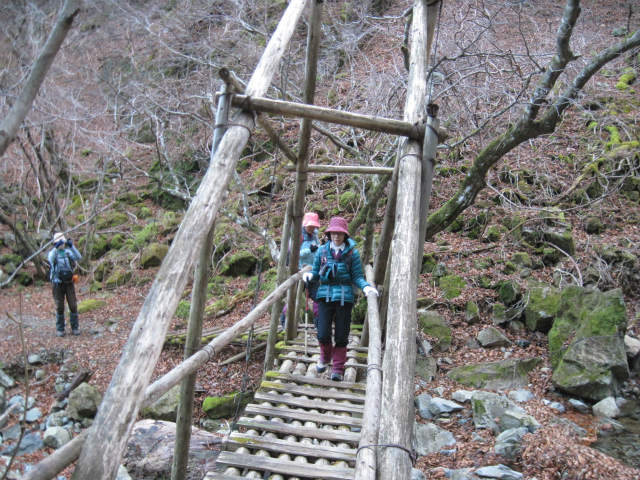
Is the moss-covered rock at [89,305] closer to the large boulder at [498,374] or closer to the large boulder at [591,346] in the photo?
the large boulder at [498,374]

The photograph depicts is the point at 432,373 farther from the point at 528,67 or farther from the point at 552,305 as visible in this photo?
the point at 528,67

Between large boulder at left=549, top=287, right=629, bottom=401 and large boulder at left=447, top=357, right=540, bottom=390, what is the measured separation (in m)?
0.31

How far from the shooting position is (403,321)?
76.6 inches

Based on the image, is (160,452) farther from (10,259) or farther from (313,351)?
(10,259)

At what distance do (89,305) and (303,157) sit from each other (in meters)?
7.50

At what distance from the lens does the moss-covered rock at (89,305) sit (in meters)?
9.46

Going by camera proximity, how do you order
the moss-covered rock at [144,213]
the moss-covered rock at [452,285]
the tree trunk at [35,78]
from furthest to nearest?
the moss-covered rock at [144,213], the moss-covered rock at [452,285], the tree trunk at [35,78]

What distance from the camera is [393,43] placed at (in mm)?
10062

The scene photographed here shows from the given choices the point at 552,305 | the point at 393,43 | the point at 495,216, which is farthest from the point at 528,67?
the point at 552,305

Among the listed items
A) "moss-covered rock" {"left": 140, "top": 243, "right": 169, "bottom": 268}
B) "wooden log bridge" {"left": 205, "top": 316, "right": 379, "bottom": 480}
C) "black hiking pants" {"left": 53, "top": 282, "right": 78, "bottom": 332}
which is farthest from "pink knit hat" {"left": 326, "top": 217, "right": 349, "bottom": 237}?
"moss-covered rock" {"left": 140, "top": 243, "right": 169, "bottom": 268}

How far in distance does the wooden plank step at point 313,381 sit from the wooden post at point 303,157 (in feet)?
3.49

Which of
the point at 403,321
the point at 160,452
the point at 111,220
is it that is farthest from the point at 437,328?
the point at 111,220

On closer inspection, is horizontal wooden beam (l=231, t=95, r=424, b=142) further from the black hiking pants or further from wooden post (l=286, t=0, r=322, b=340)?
the black hiking pants

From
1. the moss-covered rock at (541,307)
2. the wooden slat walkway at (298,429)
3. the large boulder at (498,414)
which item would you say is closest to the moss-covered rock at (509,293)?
the moss-covered rock at (541,307)
